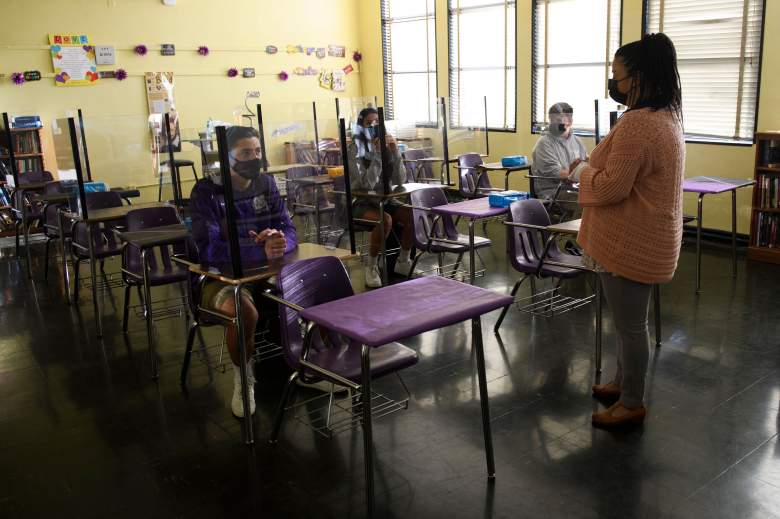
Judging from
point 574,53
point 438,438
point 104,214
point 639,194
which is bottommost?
point 438,438

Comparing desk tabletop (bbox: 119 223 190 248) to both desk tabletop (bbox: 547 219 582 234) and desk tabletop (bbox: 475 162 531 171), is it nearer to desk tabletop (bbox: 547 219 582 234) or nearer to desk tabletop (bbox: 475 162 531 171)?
desk tabletop (bbox: 547 219 582 234)

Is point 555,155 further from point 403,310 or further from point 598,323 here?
point 403,310

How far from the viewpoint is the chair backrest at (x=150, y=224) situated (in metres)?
4.19

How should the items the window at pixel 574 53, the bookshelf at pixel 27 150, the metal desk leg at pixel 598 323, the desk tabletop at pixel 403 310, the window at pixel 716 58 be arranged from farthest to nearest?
the bookshelf at pixel 27 150 → the window at pixel 574 53 → the window at pixel 716 58 → the metal desk leg at pixel 598 323 → the desk tabletop at pixel 403 310

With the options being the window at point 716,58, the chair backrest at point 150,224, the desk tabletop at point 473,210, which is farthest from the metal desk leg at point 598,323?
the window at point 716,58

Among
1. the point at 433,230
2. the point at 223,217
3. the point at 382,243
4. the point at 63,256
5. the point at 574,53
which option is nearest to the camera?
the point at 223,217

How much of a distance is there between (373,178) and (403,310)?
2.76 meters

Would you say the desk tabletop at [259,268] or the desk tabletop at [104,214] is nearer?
the desk tabletop at [259,268]

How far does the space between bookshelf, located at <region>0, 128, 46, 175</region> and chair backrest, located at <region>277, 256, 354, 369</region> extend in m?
6.10

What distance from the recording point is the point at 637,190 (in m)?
2.62

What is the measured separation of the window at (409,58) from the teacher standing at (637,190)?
22.1 ft

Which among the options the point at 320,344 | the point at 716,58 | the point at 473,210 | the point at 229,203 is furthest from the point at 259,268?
the point at 716,58

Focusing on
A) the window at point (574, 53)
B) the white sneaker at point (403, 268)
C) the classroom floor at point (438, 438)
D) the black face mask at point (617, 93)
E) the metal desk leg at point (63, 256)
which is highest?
the window at point (574, 53)

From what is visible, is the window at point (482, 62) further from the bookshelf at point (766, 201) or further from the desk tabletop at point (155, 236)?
the desk tabletop at point (155, 236)
